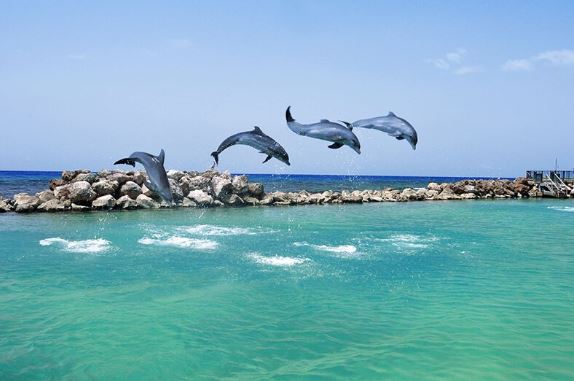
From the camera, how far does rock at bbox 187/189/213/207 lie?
36688 mm

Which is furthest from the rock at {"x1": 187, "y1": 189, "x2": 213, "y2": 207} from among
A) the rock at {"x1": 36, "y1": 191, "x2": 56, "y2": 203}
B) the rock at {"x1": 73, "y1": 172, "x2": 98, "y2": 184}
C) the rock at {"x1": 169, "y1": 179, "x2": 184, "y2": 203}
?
the rock at {"x1": 36, "y1": 191, "x2": 56, "y2": 203}

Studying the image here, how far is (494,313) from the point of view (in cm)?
1034

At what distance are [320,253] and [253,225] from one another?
9.11m

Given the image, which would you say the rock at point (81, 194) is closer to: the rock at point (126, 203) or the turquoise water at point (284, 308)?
the rock at point (126, 203)

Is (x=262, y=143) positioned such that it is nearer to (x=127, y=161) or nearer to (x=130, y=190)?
(x=127, y=161)

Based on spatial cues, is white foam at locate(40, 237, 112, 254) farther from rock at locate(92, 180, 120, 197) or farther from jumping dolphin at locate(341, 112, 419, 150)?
rock at locate(92, 180, 120, 197)

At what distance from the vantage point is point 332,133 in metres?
7.60

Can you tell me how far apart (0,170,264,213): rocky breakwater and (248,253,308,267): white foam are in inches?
749

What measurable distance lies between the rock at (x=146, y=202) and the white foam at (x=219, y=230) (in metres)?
10.2

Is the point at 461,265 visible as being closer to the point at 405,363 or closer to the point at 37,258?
the point at 405,363

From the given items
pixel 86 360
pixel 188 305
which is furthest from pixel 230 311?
pixel 86 360

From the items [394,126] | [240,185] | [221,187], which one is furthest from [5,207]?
[394,126]

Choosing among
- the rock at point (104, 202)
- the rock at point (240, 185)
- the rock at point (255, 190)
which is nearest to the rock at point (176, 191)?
the rock at point (104, 202)

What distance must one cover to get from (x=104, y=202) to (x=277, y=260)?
20.5 meters
